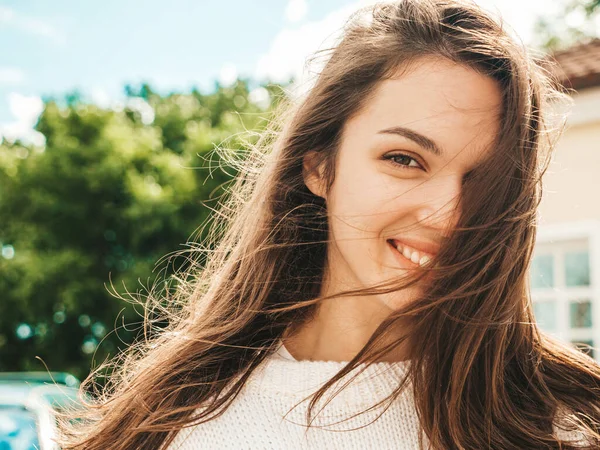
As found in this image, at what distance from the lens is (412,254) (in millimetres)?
1902

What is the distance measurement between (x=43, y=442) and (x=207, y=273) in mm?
1855

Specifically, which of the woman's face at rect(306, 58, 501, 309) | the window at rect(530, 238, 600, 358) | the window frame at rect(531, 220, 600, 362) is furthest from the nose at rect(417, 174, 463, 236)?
the window at rect(530, 238, 600, 358)

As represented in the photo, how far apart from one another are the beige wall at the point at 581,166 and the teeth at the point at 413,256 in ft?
15.1

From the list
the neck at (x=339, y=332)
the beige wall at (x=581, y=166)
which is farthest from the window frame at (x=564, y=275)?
the neck at (x=339, y=332)

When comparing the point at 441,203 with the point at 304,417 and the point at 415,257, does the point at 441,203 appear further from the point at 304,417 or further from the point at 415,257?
the point at 304,417

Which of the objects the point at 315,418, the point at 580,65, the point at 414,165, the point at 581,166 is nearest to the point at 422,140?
the point at 414,165

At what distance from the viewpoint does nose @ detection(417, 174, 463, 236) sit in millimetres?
1872

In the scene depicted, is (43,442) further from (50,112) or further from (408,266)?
(50,112)

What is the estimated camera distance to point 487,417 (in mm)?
1948

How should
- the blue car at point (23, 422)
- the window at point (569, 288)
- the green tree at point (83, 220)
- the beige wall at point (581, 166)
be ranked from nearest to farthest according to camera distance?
the blue car at point (23, 422), the beige wall at point (581, 166), the window at point (569, 288), the green tree at point (83, 220)

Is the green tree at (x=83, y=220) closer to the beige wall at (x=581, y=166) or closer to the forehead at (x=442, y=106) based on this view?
the beige wall at (x=581, y=166)

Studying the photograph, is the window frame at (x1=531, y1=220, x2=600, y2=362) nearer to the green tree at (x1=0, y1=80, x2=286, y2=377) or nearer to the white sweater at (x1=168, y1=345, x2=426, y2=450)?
the white sweater at (x1=168, y1=345, x2=426, y2=450)

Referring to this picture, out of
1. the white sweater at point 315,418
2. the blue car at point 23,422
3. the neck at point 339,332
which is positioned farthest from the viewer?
the blue car at point 23,422

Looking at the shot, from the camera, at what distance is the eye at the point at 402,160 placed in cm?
192
